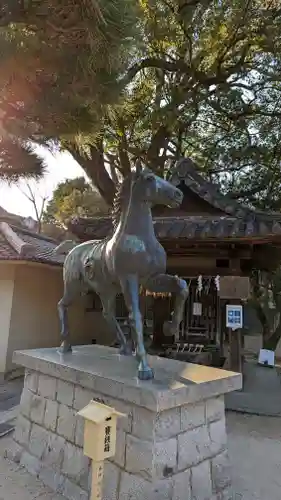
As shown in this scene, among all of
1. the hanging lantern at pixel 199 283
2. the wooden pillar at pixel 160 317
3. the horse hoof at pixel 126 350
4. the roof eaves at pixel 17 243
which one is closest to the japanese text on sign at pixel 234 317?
the hanging lantern at pixel 199 283

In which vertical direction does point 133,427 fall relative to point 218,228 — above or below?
below

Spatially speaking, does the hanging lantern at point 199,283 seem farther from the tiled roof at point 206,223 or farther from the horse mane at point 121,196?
the horse mane at point 121,196

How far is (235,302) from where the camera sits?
21.7ft

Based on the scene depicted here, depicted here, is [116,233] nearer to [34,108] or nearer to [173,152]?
[34,108]

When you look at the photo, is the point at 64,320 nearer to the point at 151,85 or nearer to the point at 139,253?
the point at 139,253

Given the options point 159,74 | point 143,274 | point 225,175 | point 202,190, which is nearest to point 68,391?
point 143,274

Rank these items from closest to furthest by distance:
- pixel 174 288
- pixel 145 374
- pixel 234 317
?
1. pixel 145 374
2. pixel 174 288
3. pixel 234 317

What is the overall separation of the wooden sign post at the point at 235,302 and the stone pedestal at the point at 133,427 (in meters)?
2.95

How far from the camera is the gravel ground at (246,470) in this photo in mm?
3129

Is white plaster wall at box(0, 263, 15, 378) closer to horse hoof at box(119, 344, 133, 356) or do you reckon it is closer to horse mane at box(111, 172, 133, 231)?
horse hoof at box(119, 344, 133, 356)

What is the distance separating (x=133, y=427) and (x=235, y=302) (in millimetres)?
4262

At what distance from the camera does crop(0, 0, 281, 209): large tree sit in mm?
2844

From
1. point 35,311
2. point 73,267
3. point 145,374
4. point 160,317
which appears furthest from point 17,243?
point 145,374

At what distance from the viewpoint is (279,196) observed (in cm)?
1082
